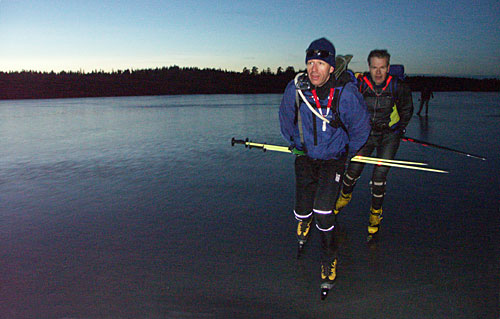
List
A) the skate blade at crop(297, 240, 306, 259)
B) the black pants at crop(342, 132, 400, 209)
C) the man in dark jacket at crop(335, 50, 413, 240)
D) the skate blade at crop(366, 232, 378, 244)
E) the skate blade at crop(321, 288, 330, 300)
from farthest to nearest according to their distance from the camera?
the black pants at crop(342, 132, 400, 209), the man in dark jacket at crop(335, 50, 413, 240), the skate blade at crop(366, 232, 378, 244), the skate blade at crop(297, 240, 306, 259), the skate blade at crop(321, 288, 330, 300)

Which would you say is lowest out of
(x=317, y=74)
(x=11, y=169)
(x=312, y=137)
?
(x=11, y=169)

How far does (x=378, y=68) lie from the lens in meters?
4.01

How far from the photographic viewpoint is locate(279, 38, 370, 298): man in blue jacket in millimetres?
2998

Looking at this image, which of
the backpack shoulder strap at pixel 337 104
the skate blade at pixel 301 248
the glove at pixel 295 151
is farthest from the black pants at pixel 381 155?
the backpack shoulder strap at pixel 337 104

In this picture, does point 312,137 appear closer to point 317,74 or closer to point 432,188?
point 317,74

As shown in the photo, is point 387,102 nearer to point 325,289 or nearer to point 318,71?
point 318,71

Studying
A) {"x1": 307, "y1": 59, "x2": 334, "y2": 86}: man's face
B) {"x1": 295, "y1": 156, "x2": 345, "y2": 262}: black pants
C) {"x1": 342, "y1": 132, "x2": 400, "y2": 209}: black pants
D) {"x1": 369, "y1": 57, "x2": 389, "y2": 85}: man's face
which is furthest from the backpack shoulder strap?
{"x1": 342, "y1": 132, "x2": 400, "y2": 209}: black pants

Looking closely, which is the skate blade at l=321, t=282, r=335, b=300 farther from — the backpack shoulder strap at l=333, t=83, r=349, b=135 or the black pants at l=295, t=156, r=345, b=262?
the backpack shoulder strap at l=333, t=83, r=349, b=135

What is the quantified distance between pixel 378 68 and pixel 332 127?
1330 mm

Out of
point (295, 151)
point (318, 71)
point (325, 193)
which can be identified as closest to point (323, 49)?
point (318, 71)

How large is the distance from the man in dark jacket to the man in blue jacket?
3.60ft

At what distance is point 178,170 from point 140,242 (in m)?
3.61

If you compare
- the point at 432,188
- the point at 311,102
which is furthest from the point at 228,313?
the point at 432,188

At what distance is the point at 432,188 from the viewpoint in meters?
5.81
